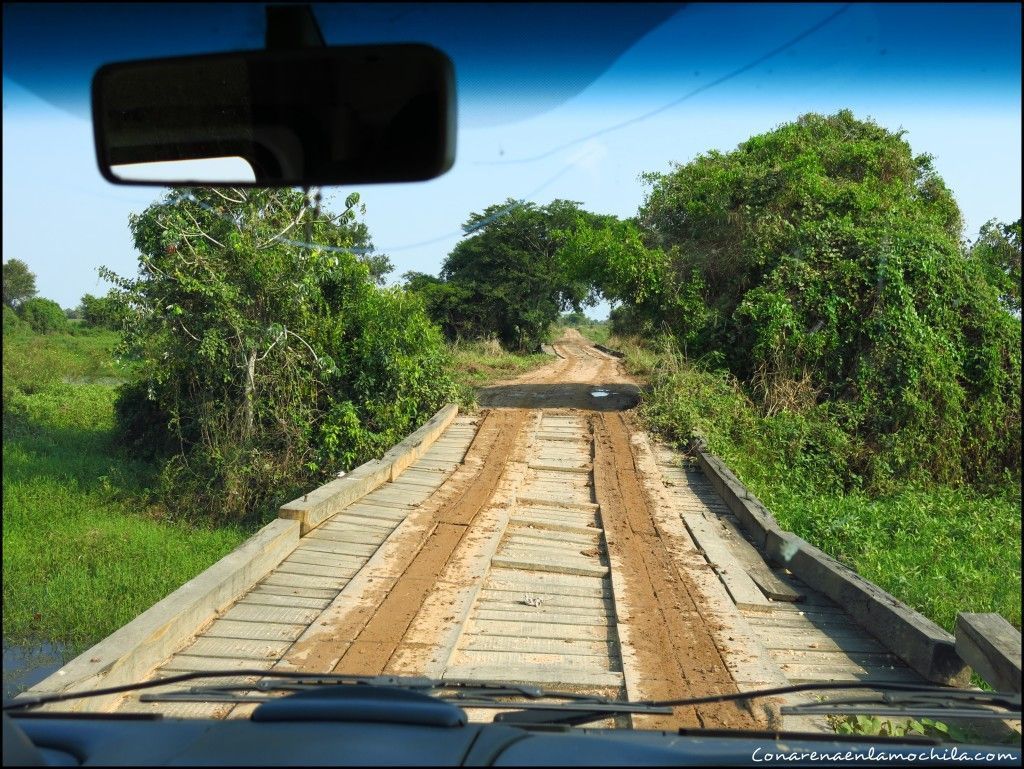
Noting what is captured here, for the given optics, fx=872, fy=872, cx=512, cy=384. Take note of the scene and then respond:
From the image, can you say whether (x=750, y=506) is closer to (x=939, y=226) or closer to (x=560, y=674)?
(x=939, y=226)

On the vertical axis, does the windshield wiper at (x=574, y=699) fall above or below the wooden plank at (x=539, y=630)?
above

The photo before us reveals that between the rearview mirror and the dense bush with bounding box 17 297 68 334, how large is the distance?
0.36 meters

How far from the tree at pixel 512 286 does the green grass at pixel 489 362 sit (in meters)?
0.38

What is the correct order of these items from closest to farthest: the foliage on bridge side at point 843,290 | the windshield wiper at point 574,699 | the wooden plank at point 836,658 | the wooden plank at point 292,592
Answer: the windshield wiper at point 574,699 < the foliage on bridge side at point 843,290 < the wooden plank at point 836,658 < the wooden plank at point 292,592

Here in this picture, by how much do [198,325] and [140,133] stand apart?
364 inches

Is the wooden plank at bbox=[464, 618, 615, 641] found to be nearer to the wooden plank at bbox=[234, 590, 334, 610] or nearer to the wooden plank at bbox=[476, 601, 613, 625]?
the wooden plank at bbox=[476, 601, 613, 625]

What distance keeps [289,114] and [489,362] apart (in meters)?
20.5

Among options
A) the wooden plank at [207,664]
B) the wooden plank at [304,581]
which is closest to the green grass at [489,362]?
the wooden plank at [304,581]

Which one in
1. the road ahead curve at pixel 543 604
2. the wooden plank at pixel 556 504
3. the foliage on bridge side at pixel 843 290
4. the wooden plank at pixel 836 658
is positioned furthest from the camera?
the wooden plank at pixel 556 504

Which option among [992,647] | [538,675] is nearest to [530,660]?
[538,675]

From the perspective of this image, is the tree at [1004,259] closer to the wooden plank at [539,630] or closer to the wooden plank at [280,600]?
the wooden plank at [539,630]

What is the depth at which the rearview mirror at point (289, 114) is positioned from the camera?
74.6 inches

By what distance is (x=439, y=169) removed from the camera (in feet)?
6.57

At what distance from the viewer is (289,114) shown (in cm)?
211
